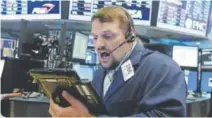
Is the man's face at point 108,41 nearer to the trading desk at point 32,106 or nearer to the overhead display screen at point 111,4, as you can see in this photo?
the trading desk at point 32,106

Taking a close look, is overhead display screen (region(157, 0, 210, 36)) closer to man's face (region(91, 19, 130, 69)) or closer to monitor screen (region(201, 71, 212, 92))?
monitor screen (region(201, 71, 212, 92))

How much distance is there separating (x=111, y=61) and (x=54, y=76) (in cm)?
40

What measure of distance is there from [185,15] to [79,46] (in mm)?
1702

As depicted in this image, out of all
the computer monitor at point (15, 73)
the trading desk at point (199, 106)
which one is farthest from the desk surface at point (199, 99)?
the computer monitor at point (15, 73)

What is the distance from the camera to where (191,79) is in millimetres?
4016

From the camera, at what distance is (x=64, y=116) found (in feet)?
3.96

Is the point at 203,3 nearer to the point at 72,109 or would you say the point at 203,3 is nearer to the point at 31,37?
the point at 31,37

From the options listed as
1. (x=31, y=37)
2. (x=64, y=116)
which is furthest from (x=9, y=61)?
(x=64, y=116)

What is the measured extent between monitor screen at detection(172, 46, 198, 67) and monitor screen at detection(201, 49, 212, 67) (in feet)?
0.38

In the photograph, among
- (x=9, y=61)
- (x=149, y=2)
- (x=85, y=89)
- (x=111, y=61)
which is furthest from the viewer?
(x=149, y=2)

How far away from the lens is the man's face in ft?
4.68

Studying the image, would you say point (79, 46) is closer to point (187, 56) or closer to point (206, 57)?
point (187, 56)

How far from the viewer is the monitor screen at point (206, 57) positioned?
4.00m

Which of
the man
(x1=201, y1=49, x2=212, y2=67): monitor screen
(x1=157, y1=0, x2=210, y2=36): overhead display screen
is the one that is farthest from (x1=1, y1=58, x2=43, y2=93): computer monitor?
(x1=201, y1=49, x2=212, y2=67): monitor screen
